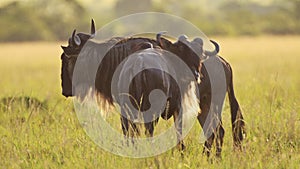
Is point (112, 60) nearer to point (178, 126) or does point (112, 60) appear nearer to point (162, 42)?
point (162, 42)

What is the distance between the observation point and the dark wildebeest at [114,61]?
5.30 meters

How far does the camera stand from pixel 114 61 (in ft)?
19.3

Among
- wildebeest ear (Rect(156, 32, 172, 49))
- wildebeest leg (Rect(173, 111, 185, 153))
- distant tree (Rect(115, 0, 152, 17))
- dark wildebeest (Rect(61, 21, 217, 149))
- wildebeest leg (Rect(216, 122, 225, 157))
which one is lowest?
wildebeest leg (Rect(216, 122, 225, 157))

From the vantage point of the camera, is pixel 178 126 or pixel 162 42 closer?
pixel 178 126

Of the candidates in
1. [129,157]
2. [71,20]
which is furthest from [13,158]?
[71,20]

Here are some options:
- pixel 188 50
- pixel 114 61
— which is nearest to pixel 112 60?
pixel 114 61

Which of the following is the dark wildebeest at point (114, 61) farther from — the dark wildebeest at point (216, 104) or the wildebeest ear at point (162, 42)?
the dark wildebeest at point (216, 104)

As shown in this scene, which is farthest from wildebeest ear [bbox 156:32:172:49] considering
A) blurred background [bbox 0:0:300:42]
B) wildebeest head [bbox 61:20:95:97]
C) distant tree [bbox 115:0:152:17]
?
distant tree [bbox 115:0:152:17]

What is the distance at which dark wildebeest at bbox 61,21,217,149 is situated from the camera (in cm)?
530

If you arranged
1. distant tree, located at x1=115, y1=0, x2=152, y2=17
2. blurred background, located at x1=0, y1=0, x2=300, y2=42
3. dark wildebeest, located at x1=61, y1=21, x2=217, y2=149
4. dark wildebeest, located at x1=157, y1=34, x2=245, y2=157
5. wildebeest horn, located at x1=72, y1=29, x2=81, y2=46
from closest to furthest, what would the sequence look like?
A: 1. dark wildebeest, located at x1=61, y1=21, x2=217, y2=149
2. dark wildebeest, located at x1=157, y1=34, x2=245, y2=157
3. wildebeest horn, located at x1=72, y1=29, x2=81, y2=46
4. blurred background, located at x1=0, y1=0, x2=300, y2=42
5. distant tree, located at x1=115, y1=0, x2=152, y2=17

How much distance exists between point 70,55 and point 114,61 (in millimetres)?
484

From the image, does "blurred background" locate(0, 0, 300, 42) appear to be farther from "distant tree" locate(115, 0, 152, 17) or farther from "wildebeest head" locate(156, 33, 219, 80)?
"wildebeest head" locate(156, 33, 219, 80)

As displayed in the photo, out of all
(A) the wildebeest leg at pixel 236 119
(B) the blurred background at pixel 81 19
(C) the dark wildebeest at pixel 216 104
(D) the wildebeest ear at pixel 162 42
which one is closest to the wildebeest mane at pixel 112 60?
(D) the wildebeest ear at pixel 162 42

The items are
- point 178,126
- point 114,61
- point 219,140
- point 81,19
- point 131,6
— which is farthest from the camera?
point 131,6
